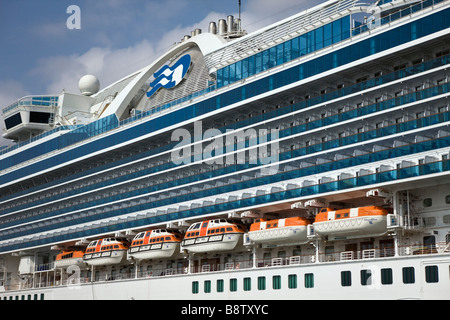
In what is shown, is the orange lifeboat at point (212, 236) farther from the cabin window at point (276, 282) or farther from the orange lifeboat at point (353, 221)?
the orange lifeboat at point (353, 221)

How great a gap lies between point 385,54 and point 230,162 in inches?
559

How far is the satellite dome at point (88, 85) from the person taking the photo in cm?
7212

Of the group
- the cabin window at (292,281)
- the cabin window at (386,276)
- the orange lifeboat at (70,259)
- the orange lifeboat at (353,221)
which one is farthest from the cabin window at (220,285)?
the orange lifeboat at (70,259)

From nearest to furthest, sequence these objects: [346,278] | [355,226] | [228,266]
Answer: [346,278]
[355,226]
[228,266]

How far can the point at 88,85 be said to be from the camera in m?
72.2

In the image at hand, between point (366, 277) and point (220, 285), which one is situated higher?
point (366, 277)

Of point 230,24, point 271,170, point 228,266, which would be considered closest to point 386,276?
point 271,170

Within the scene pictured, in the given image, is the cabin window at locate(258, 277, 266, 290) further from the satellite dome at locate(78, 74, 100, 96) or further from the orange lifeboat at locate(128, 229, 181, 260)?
the satellite dome at locate(78, 74, 100, 96)

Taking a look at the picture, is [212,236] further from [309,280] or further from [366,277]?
[366,277]

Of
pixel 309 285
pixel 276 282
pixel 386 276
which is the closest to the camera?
pixel 386 276

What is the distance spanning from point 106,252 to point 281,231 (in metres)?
19.5

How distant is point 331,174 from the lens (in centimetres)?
3725

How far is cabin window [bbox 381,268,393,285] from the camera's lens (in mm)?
32562

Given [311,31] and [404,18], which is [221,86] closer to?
[311,31]
